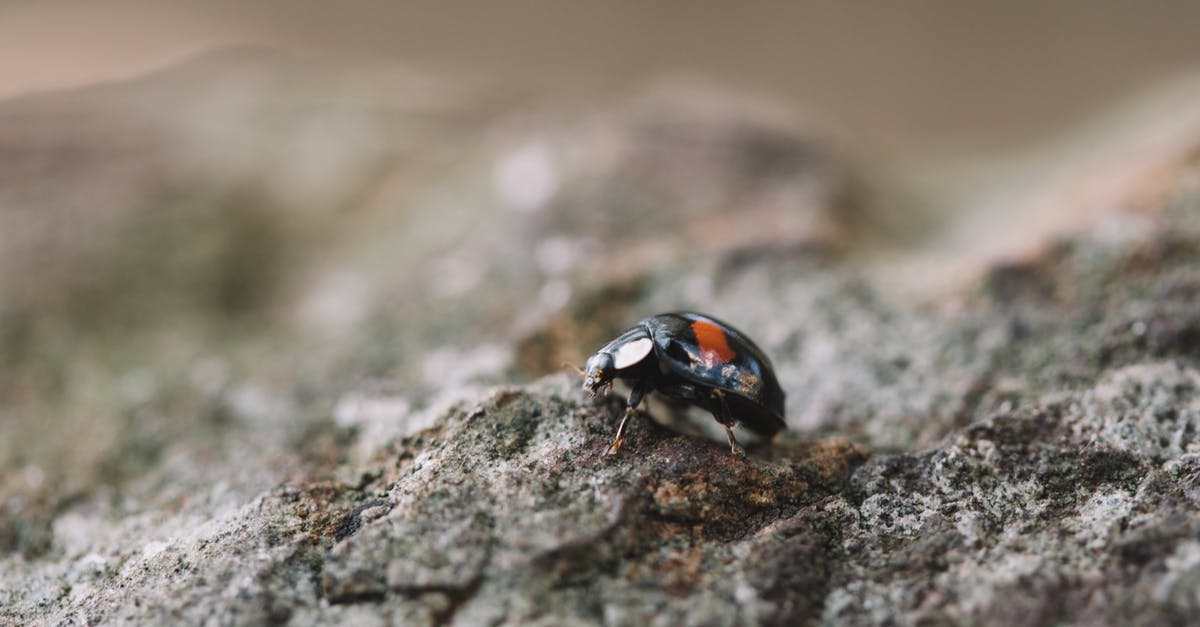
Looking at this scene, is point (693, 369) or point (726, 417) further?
point (726, 417)

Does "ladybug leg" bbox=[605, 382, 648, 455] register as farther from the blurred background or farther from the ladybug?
the blurred background

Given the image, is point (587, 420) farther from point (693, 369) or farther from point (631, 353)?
point (693, 369)

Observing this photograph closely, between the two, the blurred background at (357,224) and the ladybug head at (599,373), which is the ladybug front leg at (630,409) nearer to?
the ladybug head at (599,373)

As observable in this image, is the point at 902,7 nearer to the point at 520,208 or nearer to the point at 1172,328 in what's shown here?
the point at 520,208

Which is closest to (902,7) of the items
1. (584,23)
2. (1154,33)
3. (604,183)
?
(1154,33)

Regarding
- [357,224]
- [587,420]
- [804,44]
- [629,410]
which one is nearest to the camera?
[629,410]

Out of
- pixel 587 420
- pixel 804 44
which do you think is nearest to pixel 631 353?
pixel 587 420

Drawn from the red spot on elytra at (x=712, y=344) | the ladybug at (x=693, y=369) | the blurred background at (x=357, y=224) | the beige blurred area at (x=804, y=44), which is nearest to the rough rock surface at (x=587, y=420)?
the blurred background at (x=357, y=224)

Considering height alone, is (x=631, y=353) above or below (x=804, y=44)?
below
